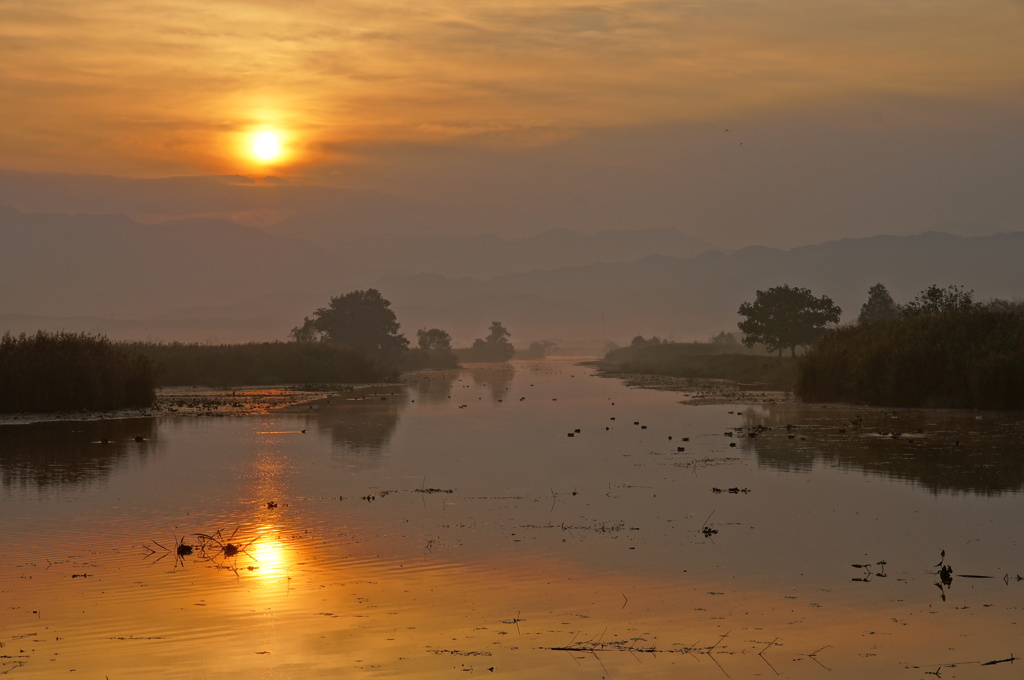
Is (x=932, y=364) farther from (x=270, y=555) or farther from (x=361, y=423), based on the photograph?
(x=270, y=555)

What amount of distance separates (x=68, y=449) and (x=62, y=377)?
602 inches

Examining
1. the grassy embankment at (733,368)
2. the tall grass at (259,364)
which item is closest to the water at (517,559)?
the grassy embankment at (733,368)

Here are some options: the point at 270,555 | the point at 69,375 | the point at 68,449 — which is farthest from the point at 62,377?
the point at 270,555

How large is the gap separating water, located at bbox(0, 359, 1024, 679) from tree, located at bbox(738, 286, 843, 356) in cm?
5608

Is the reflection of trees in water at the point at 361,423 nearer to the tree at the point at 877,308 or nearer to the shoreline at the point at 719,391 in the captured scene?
the shoreline at the point at 719,391

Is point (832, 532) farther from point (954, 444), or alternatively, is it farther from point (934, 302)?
point (934, 302)

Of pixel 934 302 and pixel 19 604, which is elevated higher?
pixel 934 302

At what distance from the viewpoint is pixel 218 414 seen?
2085 inches

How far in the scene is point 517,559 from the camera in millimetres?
18812

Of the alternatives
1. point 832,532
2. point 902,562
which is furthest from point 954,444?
point 902,562

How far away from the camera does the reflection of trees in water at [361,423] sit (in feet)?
119

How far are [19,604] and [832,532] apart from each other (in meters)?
13.8

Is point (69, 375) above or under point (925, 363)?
under

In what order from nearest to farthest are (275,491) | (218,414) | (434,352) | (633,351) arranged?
(275,491) < (218,414) < (434,352) < (633,351)
